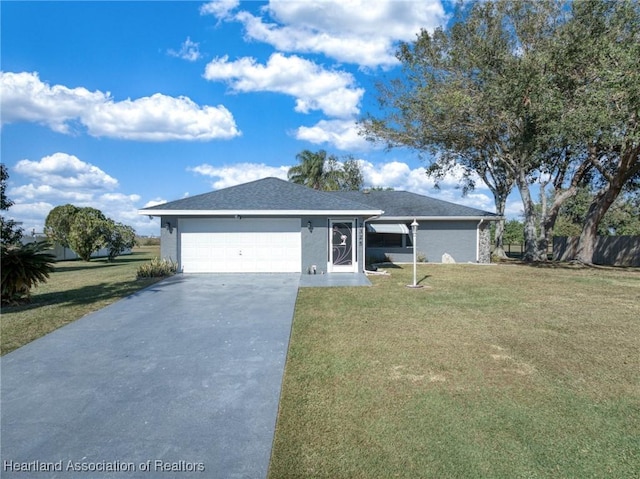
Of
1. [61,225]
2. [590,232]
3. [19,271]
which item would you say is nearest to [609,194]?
[590,232]

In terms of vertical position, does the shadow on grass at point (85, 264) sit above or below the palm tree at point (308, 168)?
below

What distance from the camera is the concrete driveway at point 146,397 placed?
3.52m

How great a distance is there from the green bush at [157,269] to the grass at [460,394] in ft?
28.2

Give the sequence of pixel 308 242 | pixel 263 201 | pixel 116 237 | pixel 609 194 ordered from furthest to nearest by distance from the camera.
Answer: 1. pixel 116 237
2. pixel 609 194
3. pixel 263 201
4. pixel 308 242

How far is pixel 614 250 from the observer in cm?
2492

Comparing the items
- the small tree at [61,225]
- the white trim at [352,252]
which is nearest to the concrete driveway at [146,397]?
the white trim at [352,252]

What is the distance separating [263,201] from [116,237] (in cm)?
1794

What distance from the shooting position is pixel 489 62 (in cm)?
2025

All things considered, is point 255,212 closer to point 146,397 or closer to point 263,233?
point 263,233

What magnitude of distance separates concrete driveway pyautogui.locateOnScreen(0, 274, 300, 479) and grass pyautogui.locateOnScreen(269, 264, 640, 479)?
1.33 ft

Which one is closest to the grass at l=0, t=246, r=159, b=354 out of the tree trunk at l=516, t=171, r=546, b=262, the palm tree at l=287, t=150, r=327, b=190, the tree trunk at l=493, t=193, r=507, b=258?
the tree trunk at l=516, t=171, r=546, b=262

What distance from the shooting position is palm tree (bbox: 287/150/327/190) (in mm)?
39403

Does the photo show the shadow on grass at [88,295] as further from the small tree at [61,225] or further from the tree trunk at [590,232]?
the tree trunk at [590,232]

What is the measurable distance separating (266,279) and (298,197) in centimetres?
458
